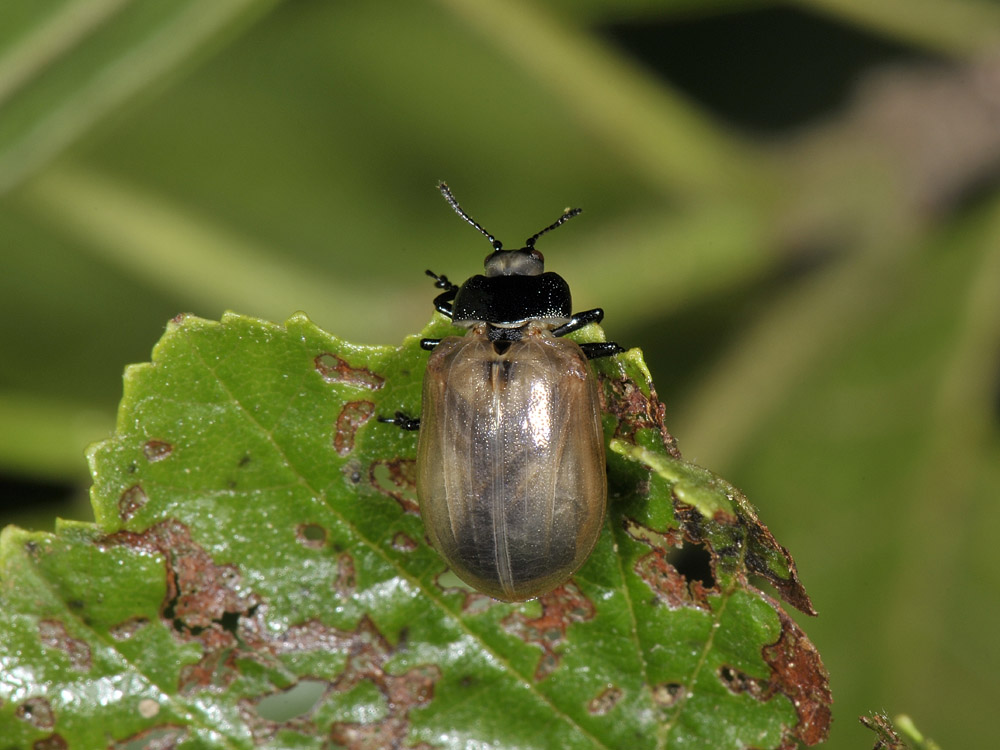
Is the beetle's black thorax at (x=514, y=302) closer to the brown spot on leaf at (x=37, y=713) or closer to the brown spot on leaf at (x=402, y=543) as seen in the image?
the brown spot on leaf at (x=402, y=543)

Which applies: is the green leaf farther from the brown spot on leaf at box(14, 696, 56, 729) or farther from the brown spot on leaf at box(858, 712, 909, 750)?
the brown spot on leaf at box(858, 712, 909, 750)

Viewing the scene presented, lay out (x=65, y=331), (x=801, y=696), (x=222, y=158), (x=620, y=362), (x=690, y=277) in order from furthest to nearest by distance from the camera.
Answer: (x=222, y=158) → (x=65, y=331) → (x=690, y=277) → (x=620, y=362) → (x=801, y=696)

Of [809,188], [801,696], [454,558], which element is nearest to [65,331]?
[454,558]

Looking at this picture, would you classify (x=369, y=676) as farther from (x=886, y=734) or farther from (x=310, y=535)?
(x=886, y=734)

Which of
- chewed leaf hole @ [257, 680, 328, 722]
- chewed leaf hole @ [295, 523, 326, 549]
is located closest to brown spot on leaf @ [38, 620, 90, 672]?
chewed leaf hole @ [257, 680, 328, 722]

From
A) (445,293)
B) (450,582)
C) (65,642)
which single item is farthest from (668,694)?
(445,293)

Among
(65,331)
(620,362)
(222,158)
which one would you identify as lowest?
(620,362)

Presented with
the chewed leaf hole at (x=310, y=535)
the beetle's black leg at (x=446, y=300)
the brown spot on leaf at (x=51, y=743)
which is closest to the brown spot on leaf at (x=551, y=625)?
the chewed leaf hole at (x=310, y=535)

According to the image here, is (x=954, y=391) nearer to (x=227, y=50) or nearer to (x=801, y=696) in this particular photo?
(x=801, y=696)
